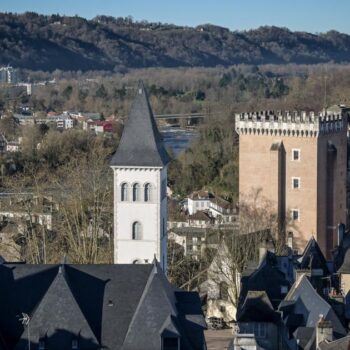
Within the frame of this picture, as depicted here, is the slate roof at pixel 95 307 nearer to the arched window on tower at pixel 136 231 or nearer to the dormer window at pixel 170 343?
the dormer window at pixel 170 343

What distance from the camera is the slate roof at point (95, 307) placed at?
1420 inches

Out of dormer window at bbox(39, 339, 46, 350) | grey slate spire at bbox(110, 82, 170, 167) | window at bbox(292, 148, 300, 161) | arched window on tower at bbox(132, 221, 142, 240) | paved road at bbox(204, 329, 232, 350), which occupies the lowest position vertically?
paved road at bbox(204, 329, 232, 350)

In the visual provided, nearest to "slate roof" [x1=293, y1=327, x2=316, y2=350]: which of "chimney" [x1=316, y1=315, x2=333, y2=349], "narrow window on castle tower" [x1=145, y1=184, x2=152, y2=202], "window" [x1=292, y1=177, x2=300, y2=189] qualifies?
"chimney" [x1=316, y1=315, x2=333, y2=349]

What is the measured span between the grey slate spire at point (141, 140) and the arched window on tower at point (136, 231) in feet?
7.43

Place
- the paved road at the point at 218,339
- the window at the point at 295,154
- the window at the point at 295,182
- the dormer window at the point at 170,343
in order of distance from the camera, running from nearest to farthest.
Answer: the dormer window at the point at 170,343, the paved road at the point at 218,339, the window at the point at 295,182, the window at the point at 295,154

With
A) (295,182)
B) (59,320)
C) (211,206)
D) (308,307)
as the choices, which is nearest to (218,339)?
(308,307)

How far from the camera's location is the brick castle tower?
69750 millimetres

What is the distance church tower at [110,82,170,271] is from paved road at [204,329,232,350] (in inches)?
175

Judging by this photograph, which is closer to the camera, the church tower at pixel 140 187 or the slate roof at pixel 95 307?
the slate roof at pixel 95 307

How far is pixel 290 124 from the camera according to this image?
2776 inches

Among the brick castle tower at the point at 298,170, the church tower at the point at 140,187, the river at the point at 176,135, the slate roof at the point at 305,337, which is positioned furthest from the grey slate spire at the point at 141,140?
the river at the point at 176,135

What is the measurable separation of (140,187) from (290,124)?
25.3m

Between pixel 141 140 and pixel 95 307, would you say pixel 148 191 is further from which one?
pixel 95 307

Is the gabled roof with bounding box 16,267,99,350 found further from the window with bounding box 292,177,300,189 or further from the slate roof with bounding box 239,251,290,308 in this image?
the window with bounding box 292,177,300,189
